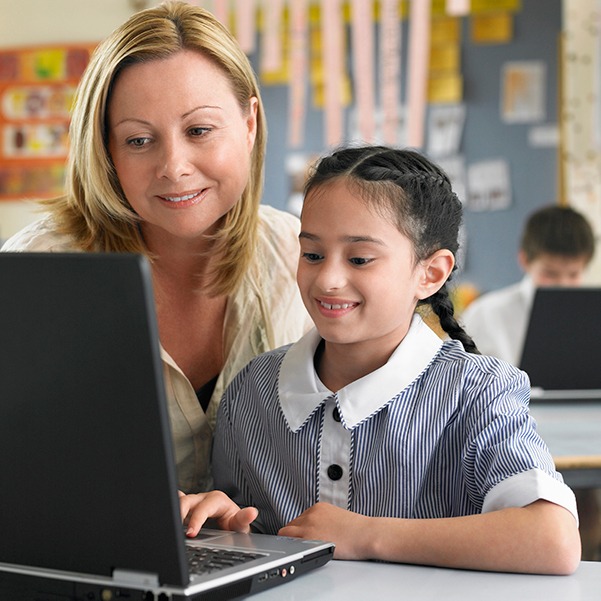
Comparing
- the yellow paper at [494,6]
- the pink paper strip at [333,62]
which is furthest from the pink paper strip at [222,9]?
the yellow paper at [494,6]

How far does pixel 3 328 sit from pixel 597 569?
611mm

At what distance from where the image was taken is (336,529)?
1.02 meters

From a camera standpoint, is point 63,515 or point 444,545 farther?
point 444,545

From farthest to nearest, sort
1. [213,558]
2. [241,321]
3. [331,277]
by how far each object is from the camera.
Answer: [241,321]
[331,277]
[213,558]

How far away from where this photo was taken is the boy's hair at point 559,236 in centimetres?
315

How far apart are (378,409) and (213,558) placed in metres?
0.33

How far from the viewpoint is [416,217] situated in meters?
1.24

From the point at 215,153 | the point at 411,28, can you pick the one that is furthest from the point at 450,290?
the point at 411,28

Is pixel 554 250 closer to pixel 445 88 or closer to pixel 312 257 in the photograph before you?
pixel 445 88

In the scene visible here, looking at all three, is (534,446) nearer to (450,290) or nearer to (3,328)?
(450,290)

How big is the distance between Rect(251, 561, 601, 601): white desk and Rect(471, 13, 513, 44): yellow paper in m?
3.12

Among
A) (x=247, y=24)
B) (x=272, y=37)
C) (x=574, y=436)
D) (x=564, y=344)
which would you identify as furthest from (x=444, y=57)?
(x=574, y=436)

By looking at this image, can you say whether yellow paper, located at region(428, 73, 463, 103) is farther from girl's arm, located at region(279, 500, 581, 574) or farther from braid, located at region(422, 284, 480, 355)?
girl's arm, located at region(279, 500, 581, 574)

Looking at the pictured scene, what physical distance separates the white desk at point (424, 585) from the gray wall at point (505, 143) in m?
2.92
